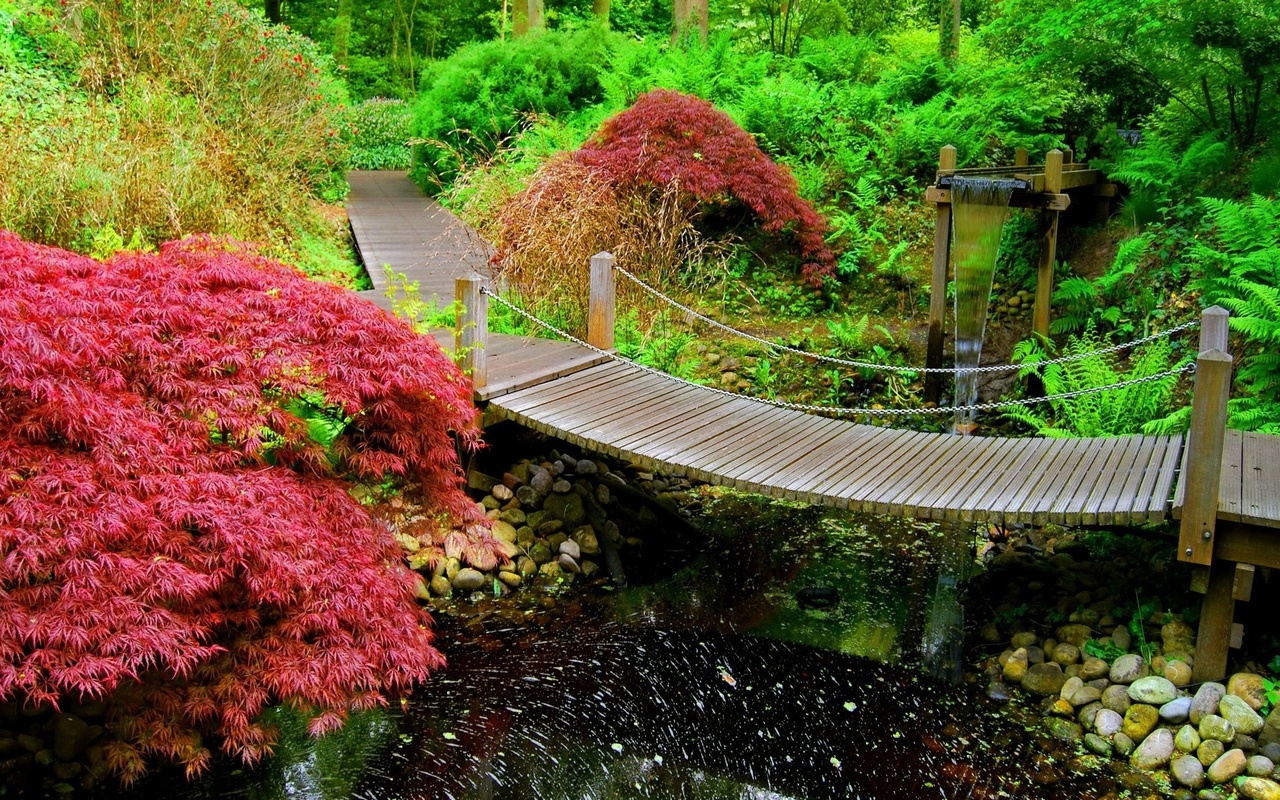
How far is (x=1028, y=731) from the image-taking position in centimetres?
482

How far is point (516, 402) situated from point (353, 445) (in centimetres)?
175

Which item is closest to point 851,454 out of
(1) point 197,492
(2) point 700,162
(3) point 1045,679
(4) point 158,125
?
(3) point 1045,679

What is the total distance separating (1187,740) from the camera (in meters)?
4.54

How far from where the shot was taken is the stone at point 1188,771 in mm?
4391

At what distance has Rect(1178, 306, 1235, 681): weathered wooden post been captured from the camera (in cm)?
457

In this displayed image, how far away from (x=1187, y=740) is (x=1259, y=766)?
297mm

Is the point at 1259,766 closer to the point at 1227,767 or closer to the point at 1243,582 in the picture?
the point at 1227,767

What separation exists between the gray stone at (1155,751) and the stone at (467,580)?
359 cm

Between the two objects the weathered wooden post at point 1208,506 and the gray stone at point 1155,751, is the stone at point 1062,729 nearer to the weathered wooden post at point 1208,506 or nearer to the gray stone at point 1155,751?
the gray stone at point 1155,751

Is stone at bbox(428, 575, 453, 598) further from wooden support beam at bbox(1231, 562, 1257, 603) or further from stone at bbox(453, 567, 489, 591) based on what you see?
wooden support beam at bbox(1231, 562, 1257, 603)

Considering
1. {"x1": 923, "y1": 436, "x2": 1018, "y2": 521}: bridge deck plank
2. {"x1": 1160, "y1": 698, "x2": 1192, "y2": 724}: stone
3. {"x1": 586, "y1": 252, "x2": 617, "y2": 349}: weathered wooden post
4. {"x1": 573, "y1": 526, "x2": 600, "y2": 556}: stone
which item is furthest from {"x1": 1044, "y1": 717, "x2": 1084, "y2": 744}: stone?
{"x1": 586, "y1": 252, "x2": 617, "y2": 349}: weathered wooden post

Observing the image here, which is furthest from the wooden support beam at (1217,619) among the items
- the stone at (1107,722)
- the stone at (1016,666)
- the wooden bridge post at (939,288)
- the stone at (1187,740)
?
the wooden bridge post at (939,288)

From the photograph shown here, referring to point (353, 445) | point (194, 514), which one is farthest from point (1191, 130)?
point (194, 514)

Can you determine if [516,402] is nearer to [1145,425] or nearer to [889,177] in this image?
[1145,425]
